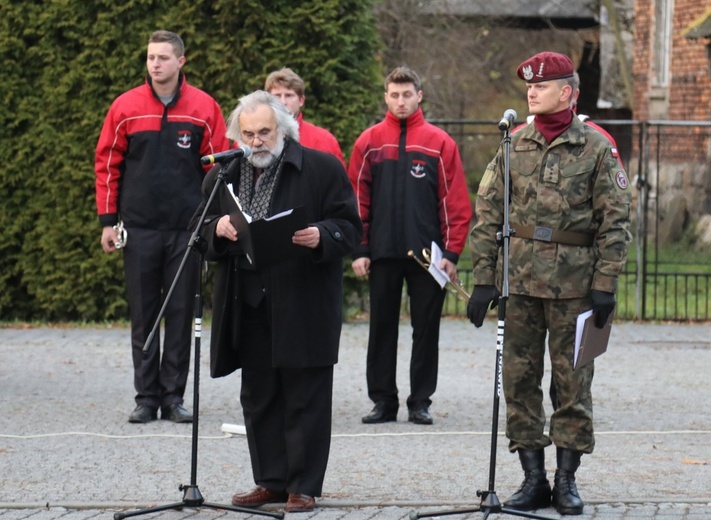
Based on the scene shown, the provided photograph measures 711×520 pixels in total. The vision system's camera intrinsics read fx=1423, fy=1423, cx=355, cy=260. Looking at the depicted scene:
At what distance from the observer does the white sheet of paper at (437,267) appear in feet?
28.6

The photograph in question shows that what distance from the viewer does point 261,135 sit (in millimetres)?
6430

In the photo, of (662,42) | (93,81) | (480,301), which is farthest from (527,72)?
(662,42)

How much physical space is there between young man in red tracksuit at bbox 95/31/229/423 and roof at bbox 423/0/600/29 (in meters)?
18.8

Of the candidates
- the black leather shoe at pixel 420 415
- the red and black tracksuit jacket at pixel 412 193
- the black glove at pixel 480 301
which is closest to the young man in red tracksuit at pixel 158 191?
the red and black tracksuit jacket at pixel 412 193

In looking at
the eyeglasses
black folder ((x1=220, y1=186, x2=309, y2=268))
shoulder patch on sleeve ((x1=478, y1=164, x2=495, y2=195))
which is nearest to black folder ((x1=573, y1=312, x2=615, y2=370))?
shoulder patch on sleeve ((x1=478, y1=164, x2=495, y2=195))

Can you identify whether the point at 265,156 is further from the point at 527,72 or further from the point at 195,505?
the point at 195,505

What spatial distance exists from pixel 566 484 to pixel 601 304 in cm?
85

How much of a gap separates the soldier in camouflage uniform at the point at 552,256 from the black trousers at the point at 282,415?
0.84 m

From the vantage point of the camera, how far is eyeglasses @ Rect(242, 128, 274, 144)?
253 inches

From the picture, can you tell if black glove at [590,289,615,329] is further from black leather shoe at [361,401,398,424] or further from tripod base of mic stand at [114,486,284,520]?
black leather shoe at [361,401,398,424]

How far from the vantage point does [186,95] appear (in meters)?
9.18

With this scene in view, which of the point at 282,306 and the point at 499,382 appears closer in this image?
the point at 499,382

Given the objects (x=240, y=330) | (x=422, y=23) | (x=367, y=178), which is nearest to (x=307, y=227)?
(x=240, y=330)

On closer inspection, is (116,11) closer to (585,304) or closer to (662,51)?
(585,304)
